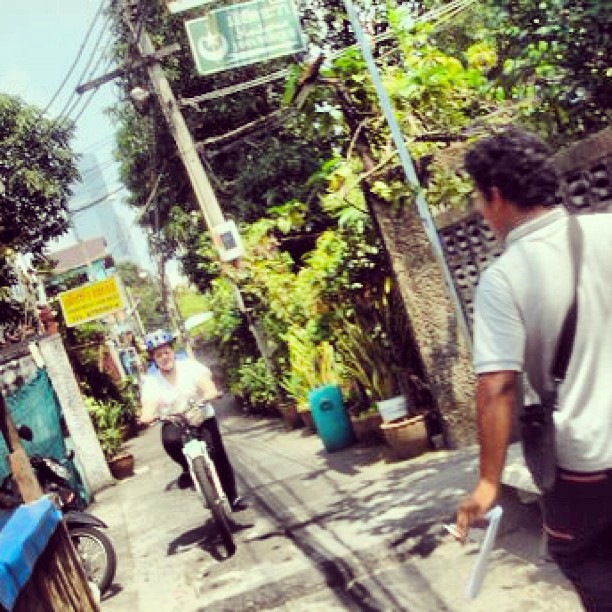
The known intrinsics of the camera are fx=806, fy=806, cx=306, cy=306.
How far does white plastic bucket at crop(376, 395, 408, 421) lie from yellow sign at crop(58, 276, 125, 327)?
10.8 metres

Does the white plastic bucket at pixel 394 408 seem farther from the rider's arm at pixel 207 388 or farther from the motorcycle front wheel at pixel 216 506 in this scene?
the motorcycle front wheel at pixel 216 506

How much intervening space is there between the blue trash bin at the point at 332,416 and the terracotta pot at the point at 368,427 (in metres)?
0.12

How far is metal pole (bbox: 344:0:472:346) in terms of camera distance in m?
6.40

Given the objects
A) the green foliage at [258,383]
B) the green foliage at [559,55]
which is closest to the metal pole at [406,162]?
the green foliage at [559,55]

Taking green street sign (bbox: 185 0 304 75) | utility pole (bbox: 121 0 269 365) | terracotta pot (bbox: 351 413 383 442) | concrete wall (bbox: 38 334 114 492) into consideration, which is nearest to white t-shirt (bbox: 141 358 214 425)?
terracotta pot (bbox: 351 413 383 442)

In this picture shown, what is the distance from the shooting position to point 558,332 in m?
2.18

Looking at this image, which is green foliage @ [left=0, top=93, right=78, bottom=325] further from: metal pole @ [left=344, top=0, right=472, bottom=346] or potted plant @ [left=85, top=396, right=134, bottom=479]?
metal pole @ [left=344, top=0, right=472, bottom=346]

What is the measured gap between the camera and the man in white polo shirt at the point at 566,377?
2164mm

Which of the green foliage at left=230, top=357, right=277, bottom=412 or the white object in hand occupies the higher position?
the white object in hand

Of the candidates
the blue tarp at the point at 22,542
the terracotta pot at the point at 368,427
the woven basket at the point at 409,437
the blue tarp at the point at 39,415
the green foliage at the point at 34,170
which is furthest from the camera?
the green foliage at the point at 34,170

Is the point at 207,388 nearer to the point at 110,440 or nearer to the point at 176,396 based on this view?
the point at 176,396

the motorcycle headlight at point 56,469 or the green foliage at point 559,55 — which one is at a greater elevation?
the green foliage at point 559,55

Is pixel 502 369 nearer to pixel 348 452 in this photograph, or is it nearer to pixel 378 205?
pixel 378 205

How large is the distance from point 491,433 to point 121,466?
11.5 metres
